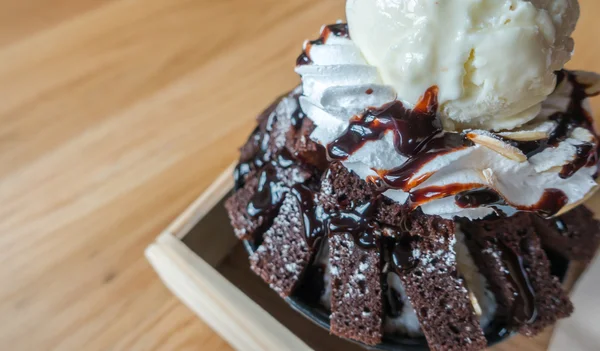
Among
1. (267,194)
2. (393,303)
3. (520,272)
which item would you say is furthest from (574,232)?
(267,194)

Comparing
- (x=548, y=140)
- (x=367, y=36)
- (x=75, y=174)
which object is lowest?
(x=75, y=174)

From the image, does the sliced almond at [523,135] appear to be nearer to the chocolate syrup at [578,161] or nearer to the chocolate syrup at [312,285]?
the chocolate syrup at [578,161]

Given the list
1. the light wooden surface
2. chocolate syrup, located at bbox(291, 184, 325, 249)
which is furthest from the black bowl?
the light wooden surface

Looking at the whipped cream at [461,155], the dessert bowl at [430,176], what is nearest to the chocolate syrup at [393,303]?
the dessert bowl at [430,176]

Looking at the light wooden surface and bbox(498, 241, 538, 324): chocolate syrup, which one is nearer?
bbox(498, 241, 538, 324): chocolate syrup

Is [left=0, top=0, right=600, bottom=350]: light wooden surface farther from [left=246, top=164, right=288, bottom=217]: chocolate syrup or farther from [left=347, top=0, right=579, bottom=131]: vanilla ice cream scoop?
[left=347, top=0, right=579, bottom=131]: vanilla ice cream scoop

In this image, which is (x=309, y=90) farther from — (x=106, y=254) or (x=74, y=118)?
(x=74, y=118)

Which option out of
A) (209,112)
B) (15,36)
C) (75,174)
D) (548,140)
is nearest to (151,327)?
(75,174)
